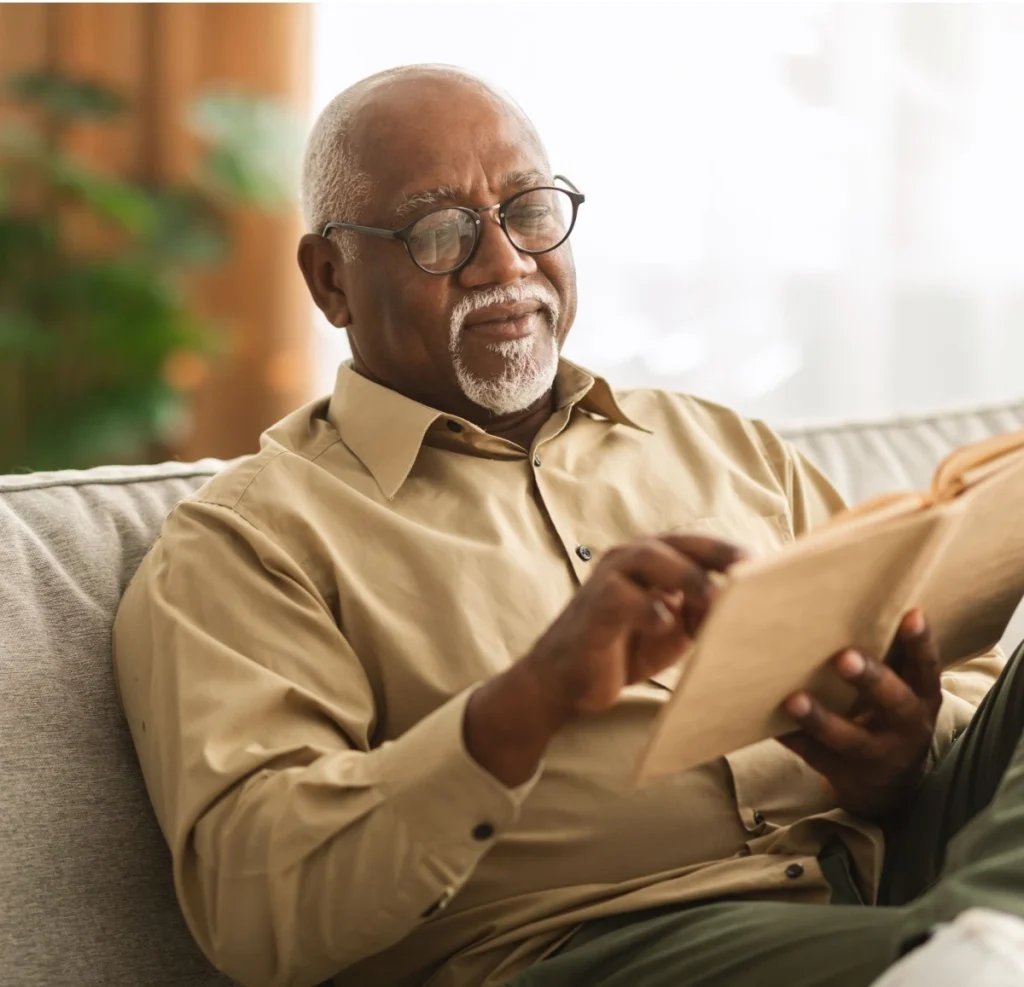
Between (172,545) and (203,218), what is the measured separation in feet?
7.24

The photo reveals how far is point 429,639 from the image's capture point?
126cm

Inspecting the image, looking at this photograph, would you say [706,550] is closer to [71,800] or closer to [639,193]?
[71,800]

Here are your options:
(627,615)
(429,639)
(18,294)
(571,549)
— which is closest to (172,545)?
(429,639)

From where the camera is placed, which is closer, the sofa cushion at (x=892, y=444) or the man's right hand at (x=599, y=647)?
the man's right hand at (x=599, y=647)

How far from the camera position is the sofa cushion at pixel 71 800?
1197 mm

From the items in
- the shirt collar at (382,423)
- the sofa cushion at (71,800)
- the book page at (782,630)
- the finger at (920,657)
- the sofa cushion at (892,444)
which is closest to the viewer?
the book page at (782,630)

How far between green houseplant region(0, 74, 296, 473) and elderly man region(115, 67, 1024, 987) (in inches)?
67.6

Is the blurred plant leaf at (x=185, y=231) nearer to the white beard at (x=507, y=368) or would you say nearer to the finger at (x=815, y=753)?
the white beard at (x=507, y=368)

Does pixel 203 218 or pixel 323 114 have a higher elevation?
pixel 323 114

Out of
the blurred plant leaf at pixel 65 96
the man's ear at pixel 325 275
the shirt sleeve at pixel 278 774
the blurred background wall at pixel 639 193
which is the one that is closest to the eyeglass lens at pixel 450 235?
the man's ear at pixel 325 275

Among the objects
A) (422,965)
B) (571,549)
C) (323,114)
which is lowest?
(422,965)

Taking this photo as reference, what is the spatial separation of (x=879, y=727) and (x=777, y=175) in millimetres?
2348

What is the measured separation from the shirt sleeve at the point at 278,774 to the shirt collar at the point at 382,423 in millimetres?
153

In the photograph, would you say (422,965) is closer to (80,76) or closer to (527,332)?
(527,332)
